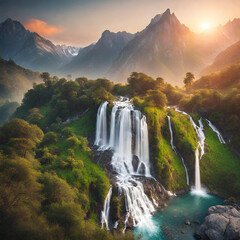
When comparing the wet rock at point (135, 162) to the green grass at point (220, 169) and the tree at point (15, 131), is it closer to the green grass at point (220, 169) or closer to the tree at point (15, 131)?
the green grass at point (220, 169)

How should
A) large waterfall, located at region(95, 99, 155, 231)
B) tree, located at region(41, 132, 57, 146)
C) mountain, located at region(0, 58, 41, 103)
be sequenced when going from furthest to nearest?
mountain, located at region(0, 58, 41, 103), tree, located at region(41, 132, 57, 146), large waterfall, located at region(95, 99, 155, 231)

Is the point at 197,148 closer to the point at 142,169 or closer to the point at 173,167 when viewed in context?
the point at 173,167

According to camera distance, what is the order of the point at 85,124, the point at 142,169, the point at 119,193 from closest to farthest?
the point at 119,193
the point at 142,169
the point at 85,124

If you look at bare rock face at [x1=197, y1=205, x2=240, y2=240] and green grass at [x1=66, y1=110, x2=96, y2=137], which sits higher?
green grass at [x1=66, y1=110, x2=96, y2=137]

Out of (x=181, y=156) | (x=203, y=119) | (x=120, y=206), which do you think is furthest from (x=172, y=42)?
(x=120, y=206)

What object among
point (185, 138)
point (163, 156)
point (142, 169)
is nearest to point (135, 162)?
point (142, 169)

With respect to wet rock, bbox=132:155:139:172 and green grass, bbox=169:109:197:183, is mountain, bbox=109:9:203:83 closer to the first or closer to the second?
green grass, bbox=169:109:197:183

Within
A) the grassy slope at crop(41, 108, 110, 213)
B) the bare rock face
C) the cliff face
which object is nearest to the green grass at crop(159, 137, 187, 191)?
the cliff face

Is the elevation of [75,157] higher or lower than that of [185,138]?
lower

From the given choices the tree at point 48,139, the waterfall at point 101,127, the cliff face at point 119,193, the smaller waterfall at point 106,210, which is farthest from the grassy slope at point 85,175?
the waterfall at point 101,127
